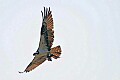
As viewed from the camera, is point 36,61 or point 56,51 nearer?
point 56,51

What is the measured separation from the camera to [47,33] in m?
34.0

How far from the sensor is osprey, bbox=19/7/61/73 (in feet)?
110

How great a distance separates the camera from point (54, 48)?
3416cm

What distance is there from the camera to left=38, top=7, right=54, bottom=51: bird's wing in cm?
3325

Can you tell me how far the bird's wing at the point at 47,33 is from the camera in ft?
109

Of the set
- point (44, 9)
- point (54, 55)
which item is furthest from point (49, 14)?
point (54, 55)

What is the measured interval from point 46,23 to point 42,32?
846mm

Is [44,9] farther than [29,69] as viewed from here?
No

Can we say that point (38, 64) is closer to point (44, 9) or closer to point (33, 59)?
point (33, 59)

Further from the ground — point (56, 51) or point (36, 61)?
point (56, 51)

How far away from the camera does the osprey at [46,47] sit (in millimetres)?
33406

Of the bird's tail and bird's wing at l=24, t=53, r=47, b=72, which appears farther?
bird's wing at l=24, t=53, r=47, b=72

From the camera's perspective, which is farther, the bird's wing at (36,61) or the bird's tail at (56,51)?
the bird's wing at (36,61)

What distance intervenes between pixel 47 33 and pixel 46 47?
861 millimetres
